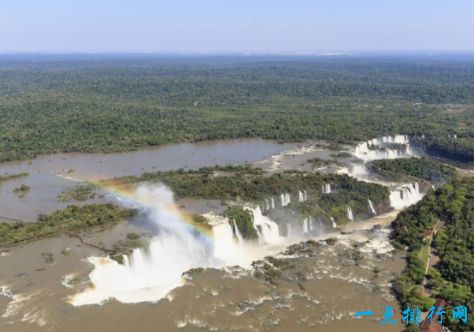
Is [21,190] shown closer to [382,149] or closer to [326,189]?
[326,189]

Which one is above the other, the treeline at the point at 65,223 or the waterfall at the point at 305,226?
the treeline at the point at 65,223

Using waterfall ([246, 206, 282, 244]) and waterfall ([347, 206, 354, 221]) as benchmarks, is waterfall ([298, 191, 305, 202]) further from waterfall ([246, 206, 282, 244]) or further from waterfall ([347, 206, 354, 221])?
waterfall ([246, 206, 282, 244])

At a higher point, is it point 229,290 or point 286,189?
point 286,189

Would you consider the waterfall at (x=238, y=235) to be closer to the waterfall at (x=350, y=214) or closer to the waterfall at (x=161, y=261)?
the waterfall at (x=161, y=261)

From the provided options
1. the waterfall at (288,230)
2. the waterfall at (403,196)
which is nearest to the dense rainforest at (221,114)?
the waterfall at (403,196)

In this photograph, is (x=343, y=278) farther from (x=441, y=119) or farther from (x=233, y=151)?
(x=441, y=119)

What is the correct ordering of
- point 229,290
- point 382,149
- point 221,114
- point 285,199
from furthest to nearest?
point 221,114, point 382,149, point 285,199, point 229,290

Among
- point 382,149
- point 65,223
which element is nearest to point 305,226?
point 65,223
